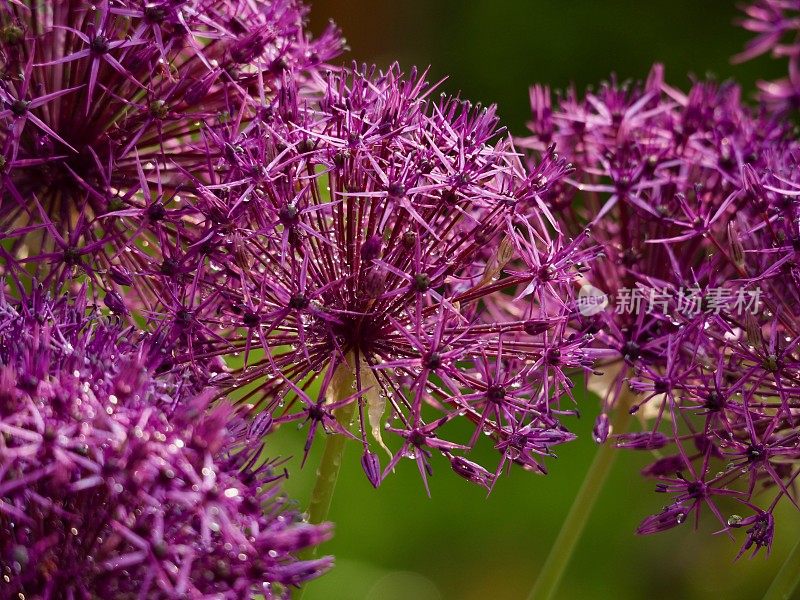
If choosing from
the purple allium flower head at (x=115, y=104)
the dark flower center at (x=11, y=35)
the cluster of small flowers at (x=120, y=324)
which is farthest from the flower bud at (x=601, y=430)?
the dark flower center at (x=11, y=35)

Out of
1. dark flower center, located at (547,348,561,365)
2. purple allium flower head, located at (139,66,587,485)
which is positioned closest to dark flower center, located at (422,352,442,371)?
purple allium flower head, located at (139,66,587,485)

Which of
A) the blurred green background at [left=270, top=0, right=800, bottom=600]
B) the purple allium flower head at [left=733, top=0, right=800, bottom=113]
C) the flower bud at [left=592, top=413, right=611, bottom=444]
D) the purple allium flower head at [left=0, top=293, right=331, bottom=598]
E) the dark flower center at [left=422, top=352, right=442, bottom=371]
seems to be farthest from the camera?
the blurred green background at [left=270, top=0, right=800, bottom=600]

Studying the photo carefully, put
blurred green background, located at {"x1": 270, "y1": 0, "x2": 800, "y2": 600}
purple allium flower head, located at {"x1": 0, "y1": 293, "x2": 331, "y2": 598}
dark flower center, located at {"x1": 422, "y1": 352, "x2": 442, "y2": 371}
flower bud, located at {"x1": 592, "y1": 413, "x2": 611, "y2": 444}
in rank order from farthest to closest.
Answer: blurred green background, located at {"x1": 270, "y1": 0, "x2": 800, "y2": 600}
flower bud, located at {"x1": 592, "y1": 413, "x2": 611, "y2": 444}
dark flower center, located at {"x1": 422, "y1": 352, "x2": 442, "y2": 371}
purple allium flower head, located at {"x1": 0, "y1": 293, "x2": 331, "y2": 598}

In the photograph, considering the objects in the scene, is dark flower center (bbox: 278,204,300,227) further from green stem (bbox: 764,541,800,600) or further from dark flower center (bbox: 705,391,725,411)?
green stem (bbox: 764,541,800,600)

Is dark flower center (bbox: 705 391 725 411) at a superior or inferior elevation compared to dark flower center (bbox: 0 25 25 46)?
inferior

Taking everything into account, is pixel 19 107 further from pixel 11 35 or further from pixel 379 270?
pixel 379 270

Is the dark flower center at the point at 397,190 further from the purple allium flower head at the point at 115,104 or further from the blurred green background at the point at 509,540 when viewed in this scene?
the blurred green background at the point at 509,540

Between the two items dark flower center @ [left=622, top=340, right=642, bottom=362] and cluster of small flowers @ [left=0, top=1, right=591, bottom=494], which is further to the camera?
dark flower center @ [left=622, top=340, right=642, bottom=362]

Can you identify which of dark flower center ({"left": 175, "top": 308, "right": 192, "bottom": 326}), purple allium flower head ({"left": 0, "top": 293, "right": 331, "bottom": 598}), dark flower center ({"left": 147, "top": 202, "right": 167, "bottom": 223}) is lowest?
purple allium flower head ({"left": 0, "top": 293, "right": 331, "bottom": 598})
